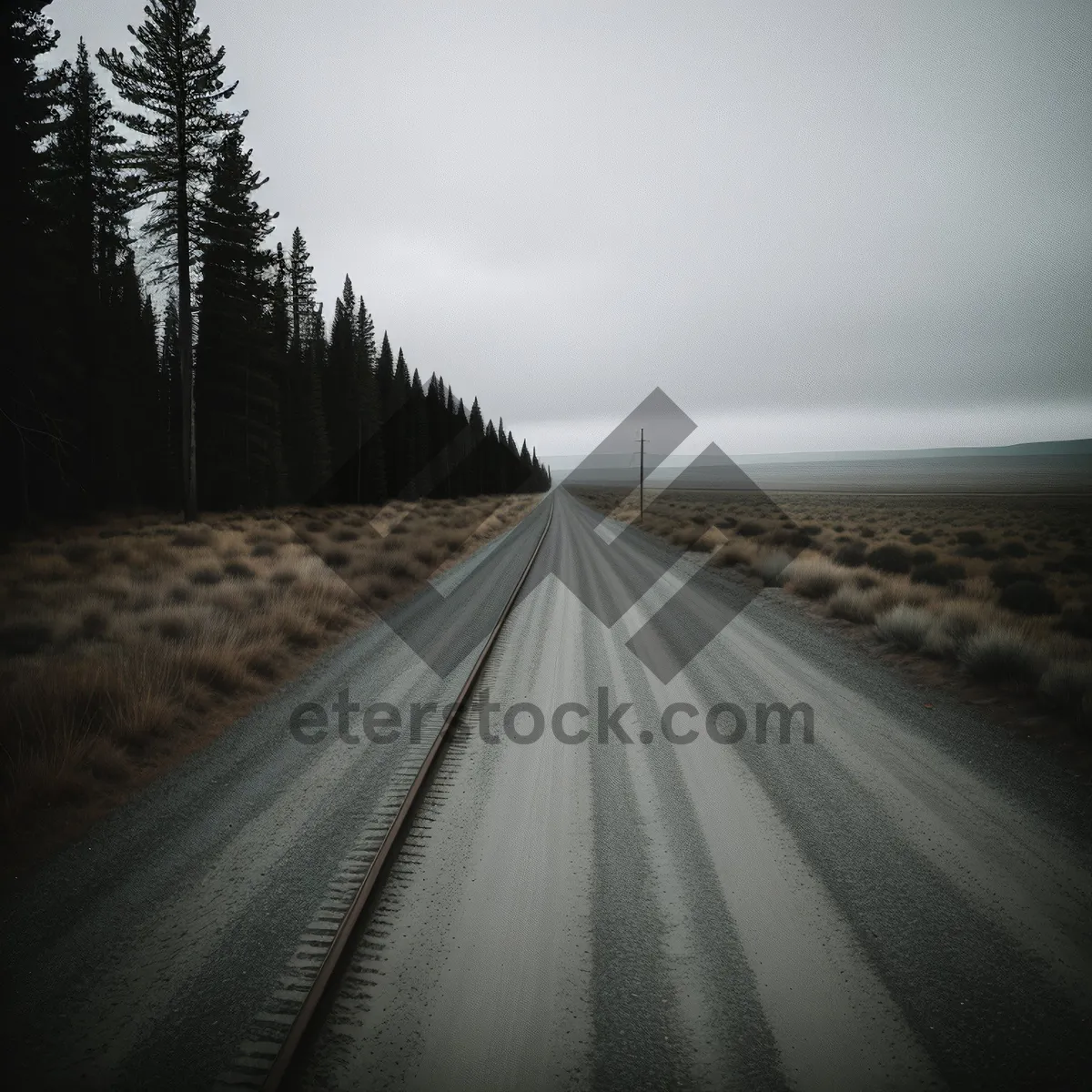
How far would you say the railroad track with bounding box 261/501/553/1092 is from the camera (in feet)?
7.16

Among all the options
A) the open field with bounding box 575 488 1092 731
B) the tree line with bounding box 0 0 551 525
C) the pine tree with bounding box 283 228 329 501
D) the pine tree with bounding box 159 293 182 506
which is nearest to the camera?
the open field with bounding box 575 488 1092 731

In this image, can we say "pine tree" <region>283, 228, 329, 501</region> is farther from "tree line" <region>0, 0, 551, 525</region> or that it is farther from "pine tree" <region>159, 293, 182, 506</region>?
"pine tree" <region>159, 293, 182, 506</region>

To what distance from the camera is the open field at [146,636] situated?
4.56 meters

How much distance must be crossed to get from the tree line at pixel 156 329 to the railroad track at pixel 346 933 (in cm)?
409

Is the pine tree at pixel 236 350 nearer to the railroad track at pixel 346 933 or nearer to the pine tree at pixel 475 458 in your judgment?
the railroad track at pixel 346 933

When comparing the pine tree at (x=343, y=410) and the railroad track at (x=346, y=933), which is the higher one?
the pine tree at (x=343, y=410)

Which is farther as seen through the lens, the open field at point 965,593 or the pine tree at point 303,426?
the pine tree at point 303,426

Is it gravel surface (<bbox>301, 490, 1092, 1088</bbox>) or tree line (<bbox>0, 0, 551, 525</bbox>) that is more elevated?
tree line (<bbox>0, 0, 551, 525</bbox>)

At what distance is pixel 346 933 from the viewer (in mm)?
2822

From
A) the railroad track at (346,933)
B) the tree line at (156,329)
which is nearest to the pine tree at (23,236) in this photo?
the tree line at (156,329)

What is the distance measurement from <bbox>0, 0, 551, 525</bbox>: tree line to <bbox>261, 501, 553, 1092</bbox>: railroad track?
13.4 feet

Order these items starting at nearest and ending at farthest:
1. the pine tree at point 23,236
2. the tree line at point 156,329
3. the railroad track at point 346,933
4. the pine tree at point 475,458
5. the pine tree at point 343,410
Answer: the railroad track at point 346,933
the pine tree at point 23,236
the tree line at point 156,329
the pine tree at point 343,410
the pine tree at point 475,458

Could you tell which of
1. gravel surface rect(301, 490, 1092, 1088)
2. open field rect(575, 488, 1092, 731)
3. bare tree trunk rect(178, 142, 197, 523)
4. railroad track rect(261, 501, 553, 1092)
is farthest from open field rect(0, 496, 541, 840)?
open field rect(575, 488, 1092, 731)

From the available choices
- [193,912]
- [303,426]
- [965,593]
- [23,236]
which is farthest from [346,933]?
[303,426]
